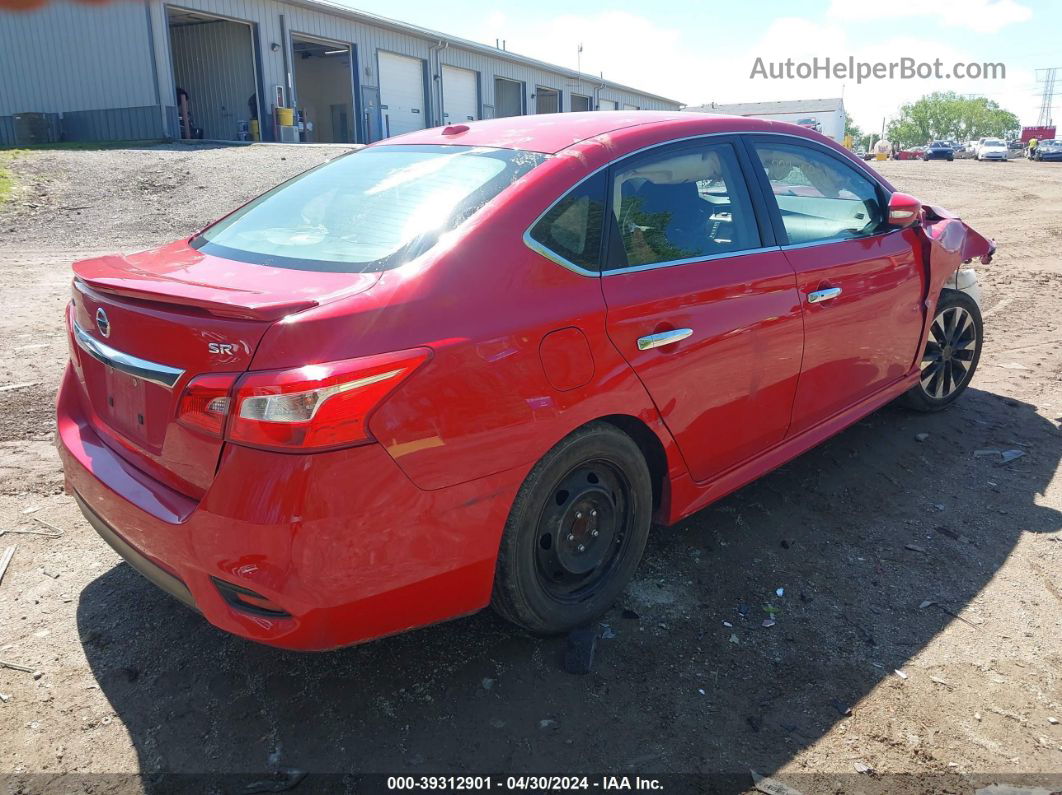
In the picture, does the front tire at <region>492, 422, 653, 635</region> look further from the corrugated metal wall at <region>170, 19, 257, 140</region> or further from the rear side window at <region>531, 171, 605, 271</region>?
the corrugated metal wall at <region>170, 19, 257, 140</region>

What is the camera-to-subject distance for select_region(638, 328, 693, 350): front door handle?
9.16 feet

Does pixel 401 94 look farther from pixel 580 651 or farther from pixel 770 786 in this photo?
pixel 770 786

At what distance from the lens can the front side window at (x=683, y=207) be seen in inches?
116

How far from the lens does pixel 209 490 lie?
2213 millimetres

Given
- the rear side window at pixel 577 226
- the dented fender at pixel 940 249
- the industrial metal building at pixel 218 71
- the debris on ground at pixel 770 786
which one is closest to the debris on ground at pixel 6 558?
the rear side window at pixel 577 226

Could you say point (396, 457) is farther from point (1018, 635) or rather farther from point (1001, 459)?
point (1001, 459)

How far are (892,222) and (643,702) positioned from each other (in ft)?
9.27

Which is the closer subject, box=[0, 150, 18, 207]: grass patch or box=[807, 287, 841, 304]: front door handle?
box=[807, 287, 841, 304]: front door handle

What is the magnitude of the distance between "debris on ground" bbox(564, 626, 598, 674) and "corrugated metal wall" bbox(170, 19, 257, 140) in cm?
2481

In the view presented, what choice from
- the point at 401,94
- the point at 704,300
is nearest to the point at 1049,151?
the point at 401,94

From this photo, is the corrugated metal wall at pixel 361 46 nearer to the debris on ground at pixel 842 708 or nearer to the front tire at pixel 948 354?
the front tire at pixel 948 354

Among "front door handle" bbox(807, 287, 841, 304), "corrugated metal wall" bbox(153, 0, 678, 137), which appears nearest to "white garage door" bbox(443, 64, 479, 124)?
"corrugated metal wall" bbox(153, 0, 678, 137)

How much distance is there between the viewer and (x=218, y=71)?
977 inches

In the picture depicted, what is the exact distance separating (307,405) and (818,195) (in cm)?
291
